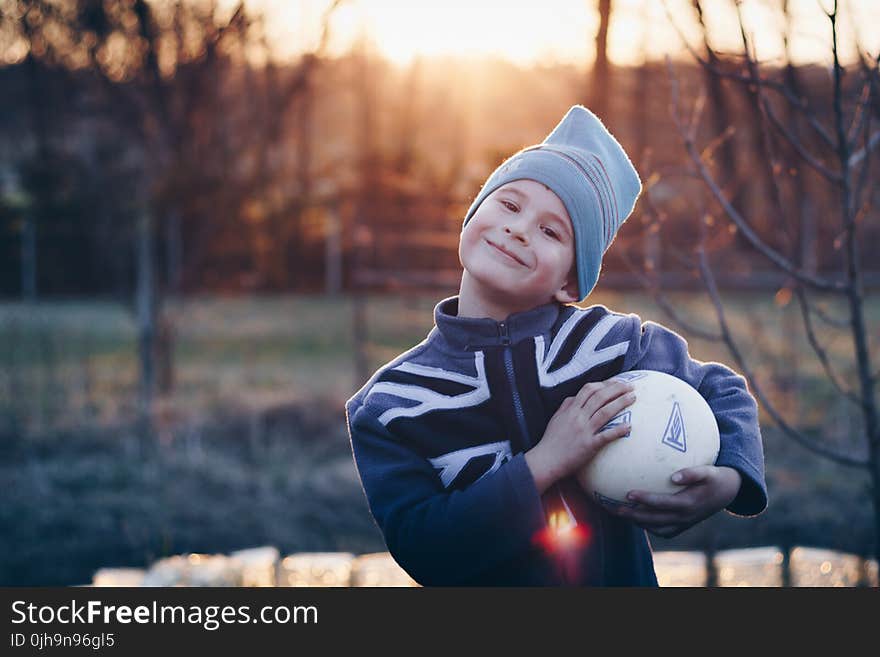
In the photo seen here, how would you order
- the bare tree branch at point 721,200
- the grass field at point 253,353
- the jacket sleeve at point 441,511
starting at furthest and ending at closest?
the grass field at point 253,353 < the bare tree branch at point 721,200 < the jacket sleeve at point 441,511

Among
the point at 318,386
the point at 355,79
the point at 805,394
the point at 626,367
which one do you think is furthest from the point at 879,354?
the point at 355,79

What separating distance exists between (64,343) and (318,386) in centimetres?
492

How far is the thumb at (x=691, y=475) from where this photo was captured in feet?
6.39

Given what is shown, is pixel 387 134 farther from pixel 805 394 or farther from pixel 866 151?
pixel 866 151

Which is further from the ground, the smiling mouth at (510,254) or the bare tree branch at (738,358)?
the smiling mouth at (510,254)

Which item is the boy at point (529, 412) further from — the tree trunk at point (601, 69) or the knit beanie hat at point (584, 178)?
the tree trunk at point (601, 69)

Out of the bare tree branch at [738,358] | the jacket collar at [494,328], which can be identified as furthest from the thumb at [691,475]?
the bare tree branch at [738,358]

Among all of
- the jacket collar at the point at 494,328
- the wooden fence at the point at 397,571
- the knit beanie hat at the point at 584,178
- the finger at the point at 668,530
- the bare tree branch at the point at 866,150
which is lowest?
the wooden fence at the point at 397,571

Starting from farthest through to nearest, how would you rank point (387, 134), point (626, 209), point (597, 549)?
1. point (387, 134)
2. point (626, 209)
3. point (597, 549)

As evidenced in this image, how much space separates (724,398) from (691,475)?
0.29 meters

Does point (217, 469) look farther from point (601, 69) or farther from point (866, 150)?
point (866, 150)

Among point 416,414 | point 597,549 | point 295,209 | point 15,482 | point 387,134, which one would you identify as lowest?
point 15,482

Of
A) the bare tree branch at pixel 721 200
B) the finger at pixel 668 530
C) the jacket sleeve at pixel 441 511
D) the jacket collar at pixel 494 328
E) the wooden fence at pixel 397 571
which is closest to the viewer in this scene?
the jacket sleeve at pixel 441 511

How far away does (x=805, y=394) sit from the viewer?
9227 mm
